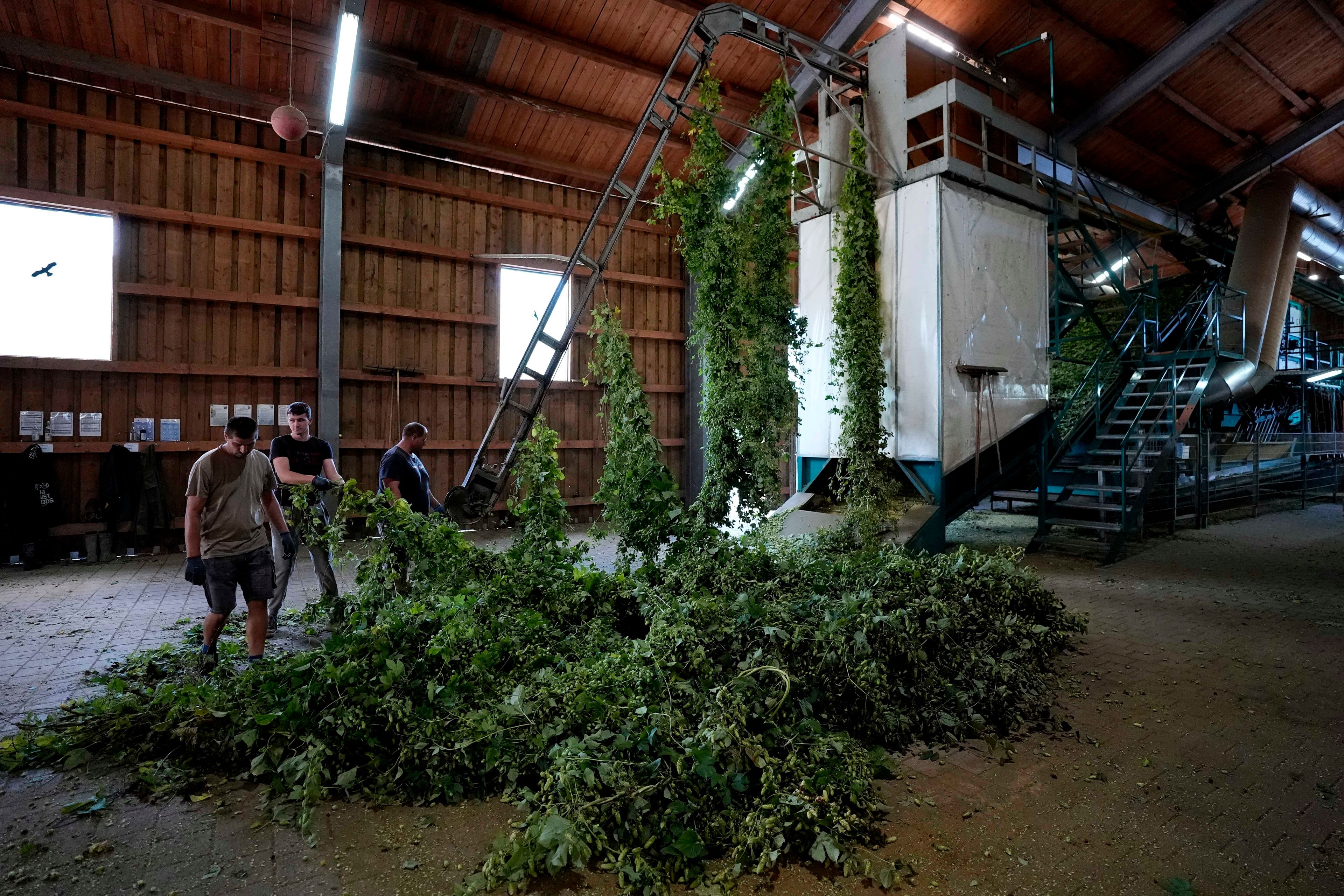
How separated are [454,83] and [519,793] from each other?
10224mm

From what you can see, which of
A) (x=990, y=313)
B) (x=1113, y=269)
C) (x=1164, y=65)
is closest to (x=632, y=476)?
(x=990, y=313)

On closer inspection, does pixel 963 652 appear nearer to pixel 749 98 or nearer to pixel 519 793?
pixel 519 793

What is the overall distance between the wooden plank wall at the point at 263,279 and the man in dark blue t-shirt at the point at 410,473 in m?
5.04

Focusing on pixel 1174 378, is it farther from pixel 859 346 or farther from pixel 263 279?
pixel 263 279

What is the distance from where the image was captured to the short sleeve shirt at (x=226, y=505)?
457cm

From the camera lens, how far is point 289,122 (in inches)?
313

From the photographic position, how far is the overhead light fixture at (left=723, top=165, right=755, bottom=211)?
7684mm

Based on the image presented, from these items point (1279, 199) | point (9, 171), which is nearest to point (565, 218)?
point (9, 171)

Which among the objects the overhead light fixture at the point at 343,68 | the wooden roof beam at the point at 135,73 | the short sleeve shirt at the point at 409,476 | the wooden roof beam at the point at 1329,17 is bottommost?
the short sleeve shirt at the point at 409,476

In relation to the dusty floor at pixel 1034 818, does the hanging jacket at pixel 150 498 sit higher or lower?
higher

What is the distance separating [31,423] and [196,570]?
639 cm

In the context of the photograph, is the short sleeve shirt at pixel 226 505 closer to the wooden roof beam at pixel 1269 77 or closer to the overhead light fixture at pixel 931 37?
the overhead light fixture at pixel 931 37

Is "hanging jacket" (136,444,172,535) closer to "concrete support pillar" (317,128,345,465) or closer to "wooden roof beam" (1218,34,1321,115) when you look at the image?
"concrete support pillar" (317,128,345,465)

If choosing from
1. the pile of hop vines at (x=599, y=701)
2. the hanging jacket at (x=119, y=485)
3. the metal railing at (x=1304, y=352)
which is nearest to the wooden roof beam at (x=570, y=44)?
the hanging jacket at (x=119, y=485)
